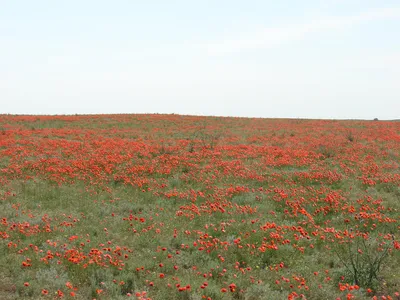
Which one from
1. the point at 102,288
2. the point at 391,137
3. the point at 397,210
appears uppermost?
the point at 391,137

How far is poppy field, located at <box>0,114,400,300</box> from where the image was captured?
250 inches

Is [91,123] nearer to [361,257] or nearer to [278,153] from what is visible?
[278,153]

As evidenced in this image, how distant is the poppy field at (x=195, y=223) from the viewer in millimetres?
6340

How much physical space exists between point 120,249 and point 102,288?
3.95 feet

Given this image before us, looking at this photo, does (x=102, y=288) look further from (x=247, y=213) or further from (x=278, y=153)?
(x=278, y=153)

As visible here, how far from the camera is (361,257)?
725 centimetres

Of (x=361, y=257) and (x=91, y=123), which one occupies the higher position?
(x=91, y=123)

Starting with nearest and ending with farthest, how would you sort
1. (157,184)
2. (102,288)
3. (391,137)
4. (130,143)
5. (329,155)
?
(102,288) → (157,184) → (329,155) → (130,143) → (391,137)

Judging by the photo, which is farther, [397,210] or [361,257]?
[397,210]

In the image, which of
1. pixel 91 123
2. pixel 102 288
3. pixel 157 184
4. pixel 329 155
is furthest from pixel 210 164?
pixel 91 123

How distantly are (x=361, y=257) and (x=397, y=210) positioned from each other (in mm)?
3881

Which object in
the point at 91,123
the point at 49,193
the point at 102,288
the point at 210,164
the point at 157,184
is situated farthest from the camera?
the point at 91,123

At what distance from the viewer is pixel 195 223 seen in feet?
30.2

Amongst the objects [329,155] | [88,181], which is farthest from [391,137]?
[88,181]
